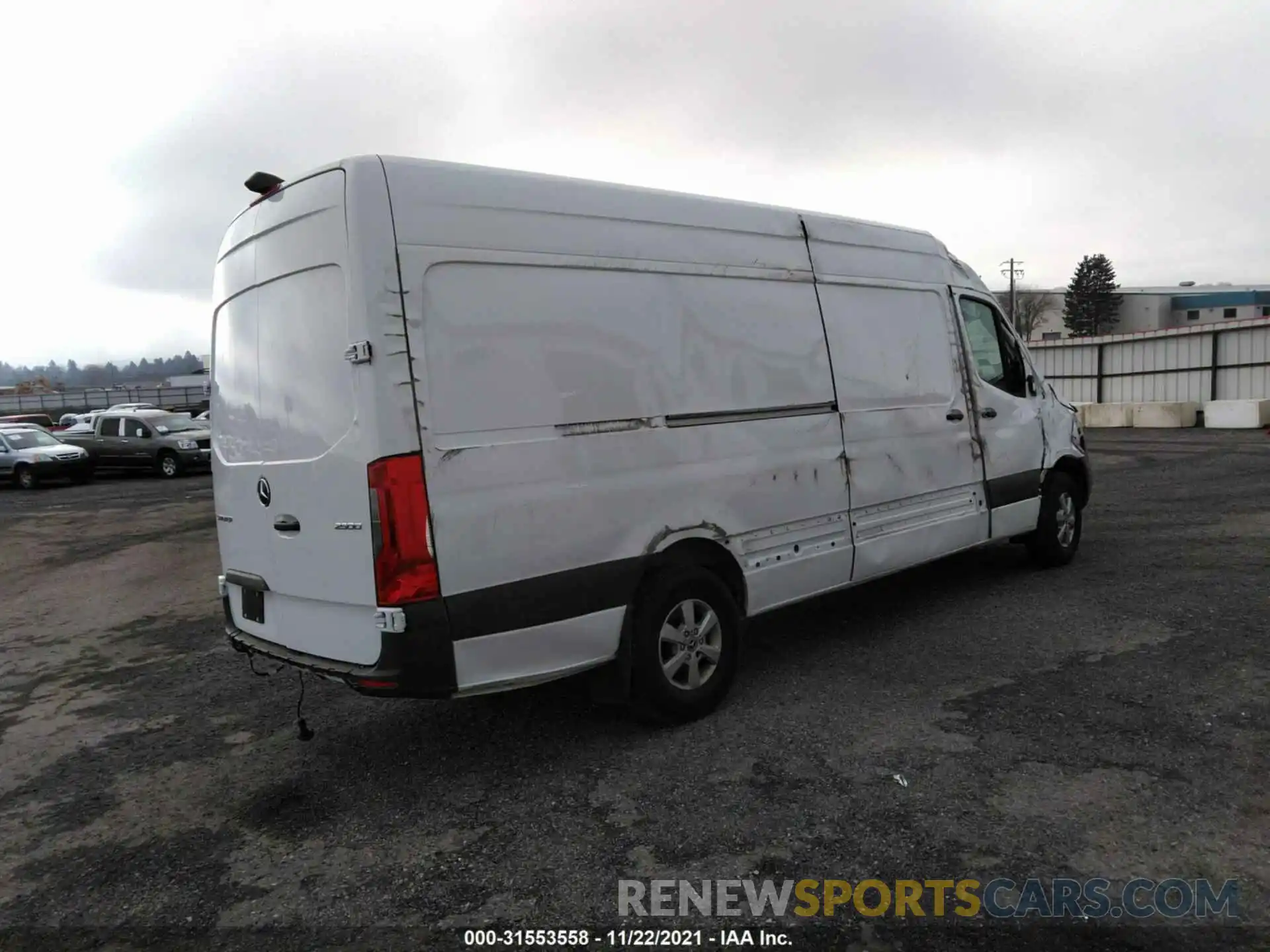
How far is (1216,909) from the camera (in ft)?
9.25

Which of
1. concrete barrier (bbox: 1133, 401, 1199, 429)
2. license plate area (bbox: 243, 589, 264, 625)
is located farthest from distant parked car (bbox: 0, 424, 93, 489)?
concrete barrier (bbox: 1133, 401, 1199, 429)

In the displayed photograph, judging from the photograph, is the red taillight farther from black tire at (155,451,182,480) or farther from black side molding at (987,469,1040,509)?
black tire at (155,451,182,480)

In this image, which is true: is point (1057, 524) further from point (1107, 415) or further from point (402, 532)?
point (1107, 415)

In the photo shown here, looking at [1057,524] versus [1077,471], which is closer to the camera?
[1057,524]

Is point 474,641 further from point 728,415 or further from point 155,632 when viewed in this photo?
point 155,632

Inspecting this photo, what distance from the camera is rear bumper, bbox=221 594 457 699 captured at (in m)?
3.61

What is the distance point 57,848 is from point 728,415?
11.6 feet

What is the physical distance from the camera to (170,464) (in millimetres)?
22219

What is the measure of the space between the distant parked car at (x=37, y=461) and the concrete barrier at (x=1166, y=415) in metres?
27.8

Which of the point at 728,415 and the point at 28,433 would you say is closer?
the point at 728,415

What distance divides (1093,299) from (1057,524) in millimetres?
86571

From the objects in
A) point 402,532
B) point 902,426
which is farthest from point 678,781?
point 902,426

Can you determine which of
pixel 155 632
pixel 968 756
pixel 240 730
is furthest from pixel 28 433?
pixel 968 756

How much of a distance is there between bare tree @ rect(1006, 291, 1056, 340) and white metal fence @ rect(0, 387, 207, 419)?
67053mm
